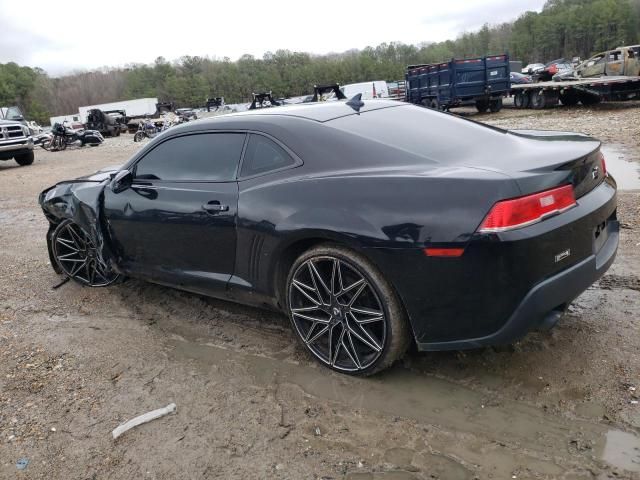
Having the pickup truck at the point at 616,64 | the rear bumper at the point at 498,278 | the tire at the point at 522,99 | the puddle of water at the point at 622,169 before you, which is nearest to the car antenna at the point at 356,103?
the rear bumper at the point at 498,278

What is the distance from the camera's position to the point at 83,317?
4371 mm

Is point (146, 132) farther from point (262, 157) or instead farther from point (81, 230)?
point (262, 157)

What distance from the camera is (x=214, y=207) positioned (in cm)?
345

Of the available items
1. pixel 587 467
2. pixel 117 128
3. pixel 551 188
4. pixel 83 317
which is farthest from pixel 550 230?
pixel 117 128

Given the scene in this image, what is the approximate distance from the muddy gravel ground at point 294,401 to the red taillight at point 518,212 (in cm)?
96

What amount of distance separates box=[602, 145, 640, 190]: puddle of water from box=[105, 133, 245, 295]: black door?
5543 millimetres

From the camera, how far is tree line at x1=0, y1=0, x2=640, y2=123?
351ft

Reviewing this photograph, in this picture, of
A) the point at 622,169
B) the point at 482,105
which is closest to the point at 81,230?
the point at 622,169

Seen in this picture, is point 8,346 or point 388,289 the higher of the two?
point 388,289

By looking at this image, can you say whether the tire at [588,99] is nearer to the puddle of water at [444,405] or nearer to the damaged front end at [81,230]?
the damaged front end at [81,230]

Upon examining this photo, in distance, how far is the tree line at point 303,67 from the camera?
107m

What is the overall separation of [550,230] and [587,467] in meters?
1.03

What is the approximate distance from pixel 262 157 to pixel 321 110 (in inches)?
21.8

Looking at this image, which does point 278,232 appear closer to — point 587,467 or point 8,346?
point 587,467
